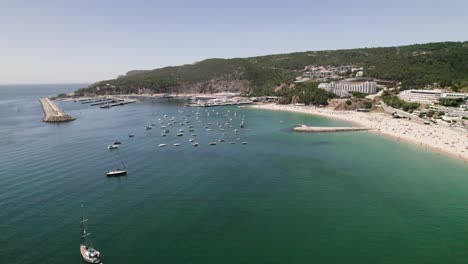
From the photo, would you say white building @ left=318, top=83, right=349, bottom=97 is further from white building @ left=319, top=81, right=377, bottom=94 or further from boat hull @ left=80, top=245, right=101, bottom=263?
boat hull @ left=80, top=245, right=101, bottom=263

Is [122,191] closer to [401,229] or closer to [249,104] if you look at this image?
[401,229]

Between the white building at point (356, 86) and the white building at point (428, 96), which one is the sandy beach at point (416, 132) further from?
the white building at point (356, 86)

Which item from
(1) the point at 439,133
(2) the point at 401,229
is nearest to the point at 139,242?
(2) the point at 401,229

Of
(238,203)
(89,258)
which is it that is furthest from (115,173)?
(89,258)

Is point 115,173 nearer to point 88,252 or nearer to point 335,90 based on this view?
point 88,252

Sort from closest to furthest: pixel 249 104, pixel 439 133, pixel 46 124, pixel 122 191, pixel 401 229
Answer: pixel 401 229 → pixel 122 191 → pixel 439 133 → pixel 46 124 → pixel 249 104

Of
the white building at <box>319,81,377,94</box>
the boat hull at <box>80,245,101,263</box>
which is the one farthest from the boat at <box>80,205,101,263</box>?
the white building at <box>319,81,377,94</box>
